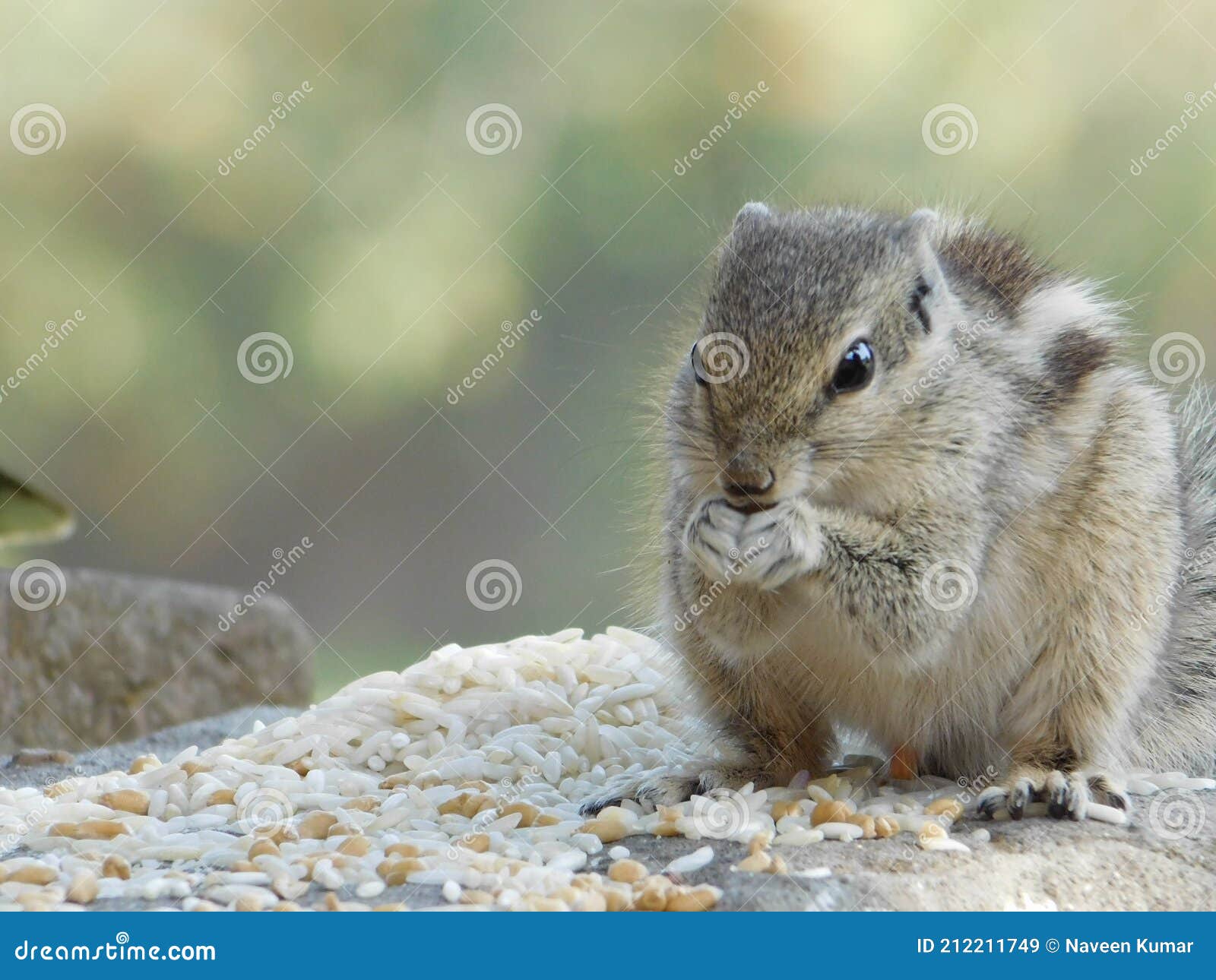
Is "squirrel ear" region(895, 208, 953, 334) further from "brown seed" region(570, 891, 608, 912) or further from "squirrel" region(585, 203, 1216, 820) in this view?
"brown seed" region(570, 891, 608, 912)

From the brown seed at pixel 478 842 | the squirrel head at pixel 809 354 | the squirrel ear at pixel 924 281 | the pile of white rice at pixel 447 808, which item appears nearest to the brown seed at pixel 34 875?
the pile of white rice at pixel 447 808

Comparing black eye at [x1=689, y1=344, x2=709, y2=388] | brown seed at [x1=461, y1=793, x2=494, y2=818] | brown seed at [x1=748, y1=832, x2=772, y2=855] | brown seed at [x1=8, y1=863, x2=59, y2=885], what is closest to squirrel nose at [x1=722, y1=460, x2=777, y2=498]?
black eye at [x1=689, y1=344, x2=709, y2=388]

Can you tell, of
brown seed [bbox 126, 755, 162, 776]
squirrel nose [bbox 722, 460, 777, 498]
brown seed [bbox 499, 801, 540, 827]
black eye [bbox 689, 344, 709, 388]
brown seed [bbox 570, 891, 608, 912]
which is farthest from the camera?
brown seed [bbox 126, 755, 162, 776]

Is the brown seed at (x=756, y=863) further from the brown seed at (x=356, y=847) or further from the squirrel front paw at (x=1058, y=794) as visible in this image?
the brown seed at (x=356, y=847)

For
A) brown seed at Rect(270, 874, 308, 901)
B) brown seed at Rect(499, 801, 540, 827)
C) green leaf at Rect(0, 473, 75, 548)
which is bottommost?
green leaf at Rect(0, 473, 75, 548)

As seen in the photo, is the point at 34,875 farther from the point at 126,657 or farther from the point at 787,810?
the point at 126,657

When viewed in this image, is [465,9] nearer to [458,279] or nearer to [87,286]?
[458,279]

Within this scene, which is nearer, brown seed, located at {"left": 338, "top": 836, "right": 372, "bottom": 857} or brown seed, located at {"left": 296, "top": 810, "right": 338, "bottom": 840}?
brown seed, located at {"left": 338, "top": 836, "right": 372, "bottom": 857}
